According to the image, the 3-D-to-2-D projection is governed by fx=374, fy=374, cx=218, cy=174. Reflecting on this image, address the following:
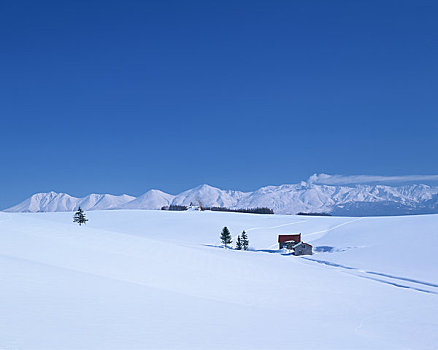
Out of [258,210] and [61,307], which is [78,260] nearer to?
[61,307]

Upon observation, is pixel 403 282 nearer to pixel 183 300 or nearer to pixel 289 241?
pixel 183 300

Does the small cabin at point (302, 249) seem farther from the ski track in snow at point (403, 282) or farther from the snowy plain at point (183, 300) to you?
the ski track in snow at point (403, 282)

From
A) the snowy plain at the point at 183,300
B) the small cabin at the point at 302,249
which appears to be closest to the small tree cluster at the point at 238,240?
the small cabin at the point at 302,249

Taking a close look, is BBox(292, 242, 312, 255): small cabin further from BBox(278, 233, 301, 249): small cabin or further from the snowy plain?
the snowy plain

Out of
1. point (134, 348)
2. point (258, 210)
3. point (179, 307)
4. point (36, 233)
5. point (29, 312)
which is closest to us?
point (134, 348)

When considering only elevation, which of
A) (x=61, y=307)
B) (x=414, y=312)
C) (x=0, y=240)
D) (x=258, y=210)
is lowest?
(x=414, y=312)

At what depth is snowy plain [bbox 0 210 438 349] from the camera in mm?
10734

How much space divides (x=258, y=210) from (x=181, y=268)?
130m

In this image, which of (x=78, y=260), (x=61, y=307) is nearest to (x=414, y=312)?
(x=61, y=307)

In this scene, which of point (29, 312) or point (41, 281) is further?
point (41, 281)

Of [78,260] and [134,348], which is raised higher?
[78,260]

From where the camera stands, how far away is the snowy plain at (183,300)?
10734 mm

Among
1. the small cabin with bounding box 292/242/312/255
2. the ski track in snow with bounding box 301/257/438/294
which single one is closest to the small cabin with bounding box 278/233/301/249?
the small cabin with bounding box 292/242/312/255

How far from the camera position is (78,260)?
21.7 metres
